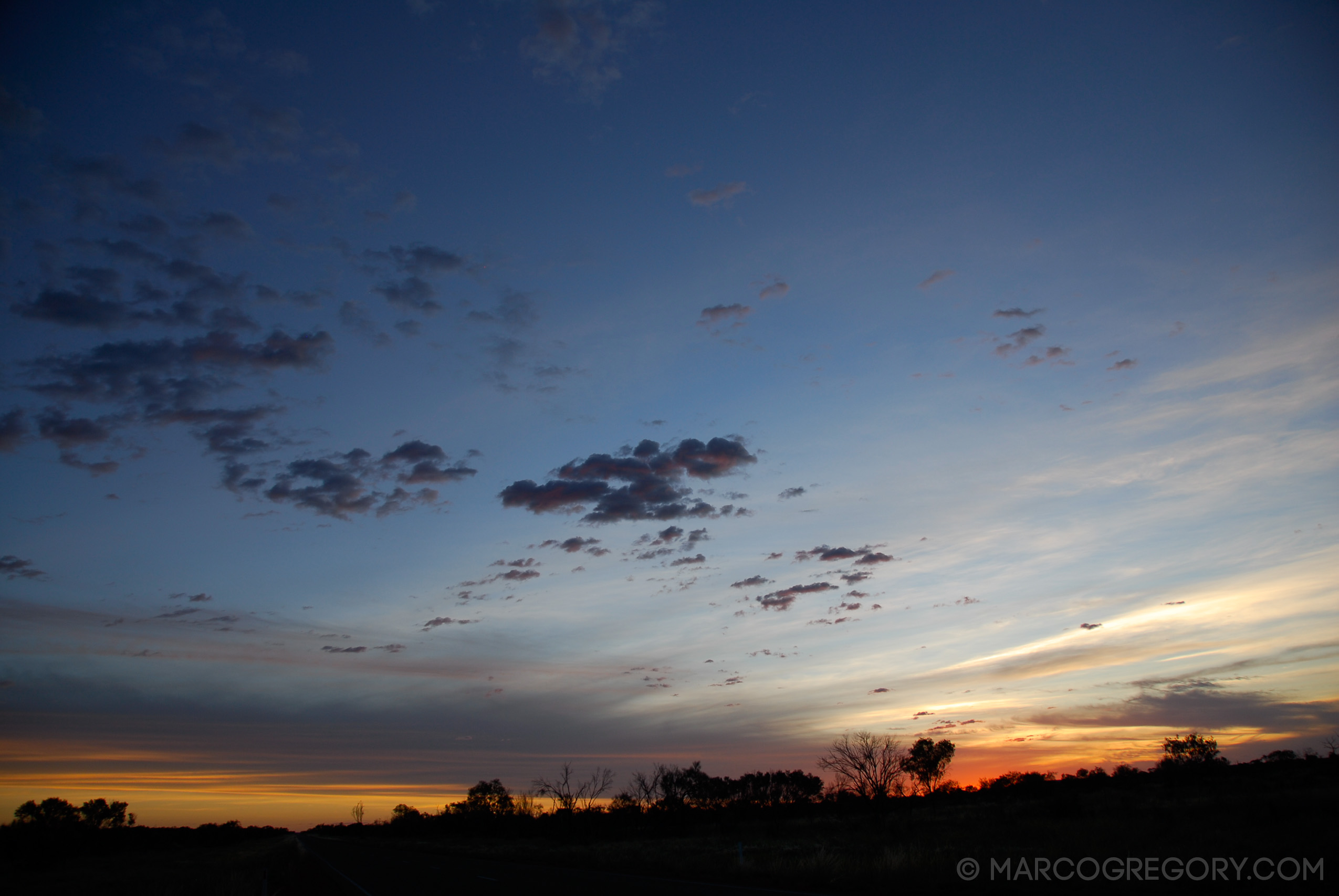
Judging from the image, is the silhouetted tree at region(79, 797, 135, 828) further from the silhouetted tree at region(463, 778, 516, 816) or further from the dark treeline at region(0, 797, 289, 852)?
the silhouetted tree at region(463, 778, 516, 816)

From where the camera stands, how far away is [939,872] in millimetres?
19766

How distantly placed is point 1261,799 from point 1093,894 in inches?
974

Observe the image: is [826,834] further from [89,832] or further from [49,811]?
[49,811]

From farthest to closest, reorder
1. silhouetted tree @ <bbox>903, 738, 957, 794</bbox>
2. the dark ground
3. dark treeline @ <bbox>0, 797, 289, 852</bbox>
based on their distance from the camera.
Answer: silhouetted tree @ <bbox>903, 738, 957, 794</bbox>
dark treeline @ <bbox>0, 797, 289, 852</bbox>
the dark ground

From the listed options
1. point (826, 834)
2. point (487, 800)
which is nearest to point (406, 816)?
point (487, 800)

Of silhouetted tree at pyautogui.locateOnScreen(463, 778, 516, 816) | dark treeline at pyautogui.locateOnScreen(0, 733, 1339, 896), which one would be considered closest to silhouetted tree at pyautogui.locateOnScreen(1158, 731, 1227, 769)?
dark treeline at pyautogui.locateOnScreen(0, 733, 1339, 896)

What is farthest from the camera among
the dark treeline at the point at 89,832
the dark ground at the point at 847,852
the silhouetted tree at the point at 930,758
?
the silhouetted tree at the point at 930,758

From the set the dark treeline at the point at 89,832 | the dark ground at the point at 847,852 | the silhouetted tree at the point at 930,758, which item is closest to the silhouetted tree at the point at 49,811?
the dark treeline at the point at 89,832

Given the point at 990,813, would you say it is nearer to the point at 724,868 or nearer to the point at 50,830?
the point at 724,868

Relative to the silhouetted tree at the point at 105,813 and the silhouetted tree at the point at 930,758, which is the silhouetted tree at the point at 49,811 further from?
the silhouetted tree at the point at 930,758

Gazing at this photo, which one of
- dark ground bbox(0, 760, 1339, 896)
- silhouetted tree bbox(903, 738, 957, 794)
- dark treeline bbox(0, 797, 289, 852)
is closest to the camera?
dark ground bbox(0, 760, 1339, 896)

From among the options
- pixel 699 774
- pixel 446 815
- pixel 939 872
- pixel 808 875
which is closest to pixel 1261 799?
pixel 939 872

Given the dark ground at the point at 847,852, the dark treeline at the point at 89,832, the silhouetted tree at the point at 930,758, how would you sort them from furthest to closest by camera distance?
the silhouetted tree at the point at 930,758 → the dark treeline at the point at 89,832 → the dark ground at the point at 847,852

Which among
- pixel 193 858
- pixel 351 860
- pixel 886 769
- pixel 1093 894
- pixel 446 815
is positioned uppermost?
pixel 1093 894
